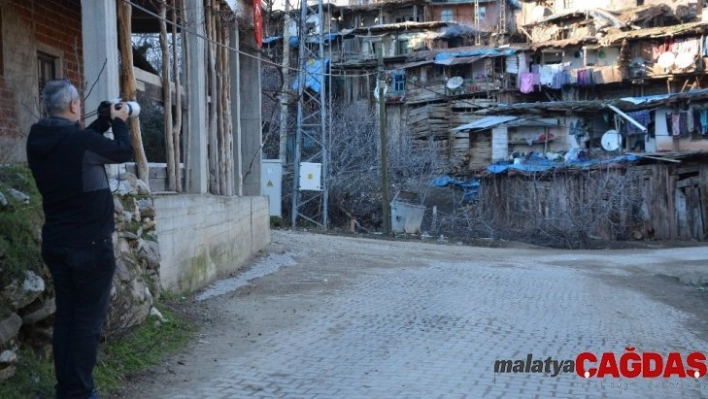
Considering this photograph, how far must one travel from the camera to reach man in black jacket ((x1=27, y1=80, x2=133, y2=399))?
420cm

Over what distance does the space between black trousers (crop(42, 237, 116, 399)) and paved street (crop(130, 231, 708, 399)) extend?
3.19 ft

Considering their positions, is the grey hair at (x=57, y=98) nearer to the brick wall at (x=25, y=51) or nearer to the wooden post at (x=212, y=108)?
the brick wall at (x=25, y=51)

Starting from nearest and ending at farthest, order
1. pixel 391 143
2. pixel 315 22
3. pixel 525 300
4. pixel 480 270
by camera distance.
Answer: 1. pixel 525 300
2. pixel 480 270
3. pixel 391 143
4. pixel 315 22

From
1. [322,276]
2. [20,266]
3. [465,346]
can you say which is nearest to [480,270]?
[322,276]

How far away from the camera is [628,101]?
1315 inches

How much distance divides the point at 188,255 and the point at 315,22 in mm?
41234

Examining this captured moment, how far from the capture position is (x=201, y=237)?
9750 millimetres

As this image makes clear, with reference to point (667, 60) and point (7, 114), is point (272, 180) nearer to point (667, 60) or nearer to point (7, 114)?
point (7, 114)

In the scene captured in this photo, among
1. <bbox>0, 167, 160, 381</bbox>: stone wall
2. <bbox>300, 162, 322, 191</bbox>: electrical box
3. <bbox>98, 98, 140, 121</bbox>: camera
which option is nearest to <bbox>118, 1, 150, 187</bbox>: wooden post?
<bbox>0, 167, 160, 381</bbox>: stone wall

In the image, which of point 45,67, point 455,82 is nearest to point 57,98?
point 45,67

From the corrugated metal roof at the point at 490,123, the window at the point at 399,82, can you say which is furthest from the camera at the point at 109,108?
the window at the point at 399,82

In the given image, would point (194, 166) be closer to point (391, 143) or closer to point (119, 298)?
point (119, 298)

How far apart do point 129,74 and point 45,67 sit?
346cm

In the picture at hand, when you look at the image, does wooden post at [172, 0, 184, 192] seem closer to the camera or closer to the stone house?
the stone house
